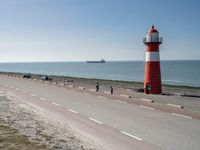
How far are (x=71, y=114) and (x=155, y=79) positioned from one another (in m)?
16.3

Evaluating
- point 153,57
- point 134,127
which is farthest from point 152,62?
point 134,127

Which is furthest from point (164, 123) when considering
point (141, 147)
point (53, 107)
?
point (53, 107)

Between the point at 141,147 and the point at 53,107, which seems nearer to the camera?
the point at 141,147

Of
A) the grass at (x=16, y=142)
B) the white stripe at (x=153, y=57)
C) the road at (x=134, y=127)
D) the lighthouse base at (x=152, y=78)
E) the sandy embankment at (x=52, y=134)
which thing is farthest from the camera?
the lighthouse base at (x=152, y=78)

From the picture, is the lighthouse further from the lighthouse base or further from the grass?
the grass

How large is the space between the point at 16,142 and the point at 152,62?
24.6m

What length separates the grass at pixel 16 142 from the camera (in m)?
8.87

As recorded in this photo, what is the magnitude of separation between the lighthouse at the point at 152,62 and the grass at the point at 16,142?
2316 cm

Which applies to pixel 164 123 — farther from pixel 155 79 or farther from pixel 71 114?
pixel 155 79

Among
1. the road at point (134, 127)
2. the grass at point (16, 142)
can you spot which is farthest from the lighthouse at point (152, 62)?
the grass at point (16, 142)

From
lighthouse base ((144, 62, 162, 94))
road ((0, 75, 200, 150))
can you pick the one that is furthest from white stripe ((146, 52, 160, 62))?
road ((0, 75, 200, 150))

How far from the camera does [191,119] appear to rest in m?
16.2

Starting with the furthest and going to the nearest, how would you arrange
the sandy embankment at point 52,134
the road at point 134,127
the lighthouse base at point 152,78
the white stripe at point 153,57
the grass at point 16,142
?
the lighthouse base at point 152,78
the white stripe at point 153,57
the road at point 134,127
the sandy embankment at point 52,134
the grass at point 16,142

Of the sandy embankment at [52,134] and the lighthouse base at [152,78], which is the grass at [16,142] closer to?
the sandy embankment at [52,134]
